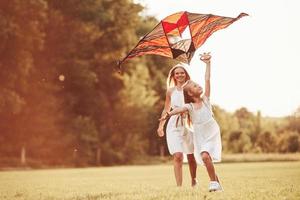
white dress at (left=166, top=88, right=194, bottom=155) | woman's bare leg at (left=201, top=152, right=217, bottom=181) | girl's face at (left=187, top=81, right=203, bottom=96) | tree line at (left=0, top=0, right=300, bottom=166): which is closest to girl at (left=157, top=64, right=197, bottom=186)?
white dress at (left=166, top=88, right=194, bottom=155)

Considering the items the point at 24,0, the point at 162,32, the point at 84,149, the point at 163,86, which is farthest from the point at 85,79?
the point at 162,32

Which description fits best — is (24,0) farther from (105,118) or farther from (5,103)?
Result: (105,118)

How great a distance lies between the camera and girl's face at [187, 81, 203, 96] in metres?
7.27

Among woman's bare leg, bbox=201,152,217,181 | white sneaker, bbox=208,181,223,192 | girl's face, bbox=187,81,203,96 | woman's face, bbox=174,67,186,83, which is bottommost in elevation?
white sneaker, bbox=208,181,223,192

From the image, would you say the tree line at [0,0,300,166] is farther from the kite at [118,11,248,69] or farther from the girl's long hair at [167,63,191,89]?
the girl's long hair at [167,63,191,89]

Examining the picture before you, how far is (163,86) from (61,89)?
9.56m

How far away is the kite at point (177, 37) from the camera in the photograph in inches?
349

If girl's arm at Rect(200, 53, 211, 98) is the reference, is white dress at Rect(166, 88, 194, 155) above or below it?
below

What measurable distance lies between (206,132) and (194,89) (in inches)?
21.9

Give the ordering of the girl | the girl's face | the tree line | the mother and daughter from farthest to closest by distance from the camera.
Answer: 1. the tree line
2. the girl
3. the girl's face
4. the mother and daughter

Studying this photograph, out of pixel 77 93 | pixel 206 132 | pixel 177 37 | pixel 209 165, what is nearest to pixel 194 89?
pixel 206 132

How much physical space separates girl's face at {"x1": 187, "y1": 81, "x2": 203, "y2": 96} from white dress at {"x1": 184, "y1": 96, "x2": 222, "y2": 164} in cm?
16

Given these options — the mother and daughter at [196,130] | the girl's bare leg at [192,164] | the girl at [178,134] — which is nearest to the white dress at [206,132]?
Answer: the mother and daughter at [196,130]

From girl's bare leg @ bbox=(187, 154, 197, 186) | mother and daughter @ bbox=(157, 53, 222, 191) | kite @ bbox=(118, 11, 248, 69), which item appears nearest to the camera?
mother and daughter @ bbox=(157, 53, 222, 191)
